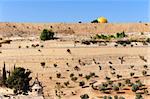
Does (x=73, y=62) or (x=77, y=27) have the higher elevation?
(x=77, y=27)

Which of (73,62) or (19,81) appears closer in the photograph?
(19,81)

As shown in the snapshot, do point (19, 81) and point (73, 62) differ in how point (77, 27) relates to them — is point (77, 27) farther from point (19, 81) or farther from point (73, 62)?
point (19, 81)

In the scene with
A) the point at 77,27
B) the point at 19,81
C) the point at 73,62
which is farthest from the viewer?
the point at 77,27

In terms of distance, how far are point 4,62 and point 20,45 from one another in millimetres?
5672

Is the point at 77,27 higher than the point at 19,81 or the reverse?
higher

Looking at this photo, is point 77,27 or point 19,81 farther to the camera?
point 77,27

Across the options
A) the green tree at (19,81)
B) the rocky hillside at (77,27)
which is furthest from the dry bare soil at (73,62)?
the rocky hillside at (77,27)

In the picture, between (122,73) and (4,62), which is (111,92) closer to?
(122,73)

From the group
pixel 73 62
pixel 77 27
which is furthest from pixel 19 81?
pixel 77 27

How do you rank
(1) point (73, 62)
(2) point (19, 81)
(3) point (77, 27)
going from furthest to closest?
(3) point (77, 27) → (1) point (73, 62) → (2) point (19, 81)

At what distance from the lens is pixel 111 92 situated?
3628 cm

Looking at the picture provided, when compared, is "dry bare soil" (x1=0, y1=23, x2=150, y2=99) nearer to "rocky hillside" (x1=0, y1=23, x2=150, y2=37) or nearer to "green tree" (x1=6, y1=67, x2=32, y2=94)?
"green tree" (x1=6, y1=67, x2=32, y2=94)

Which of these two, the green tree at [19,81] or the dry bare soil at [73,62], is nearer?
the green tree at [19,81]

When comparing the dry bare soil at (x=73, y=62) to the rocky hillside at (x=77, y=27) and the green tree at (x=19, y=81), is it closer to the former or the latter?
the green tree at (x=19, y=81)
